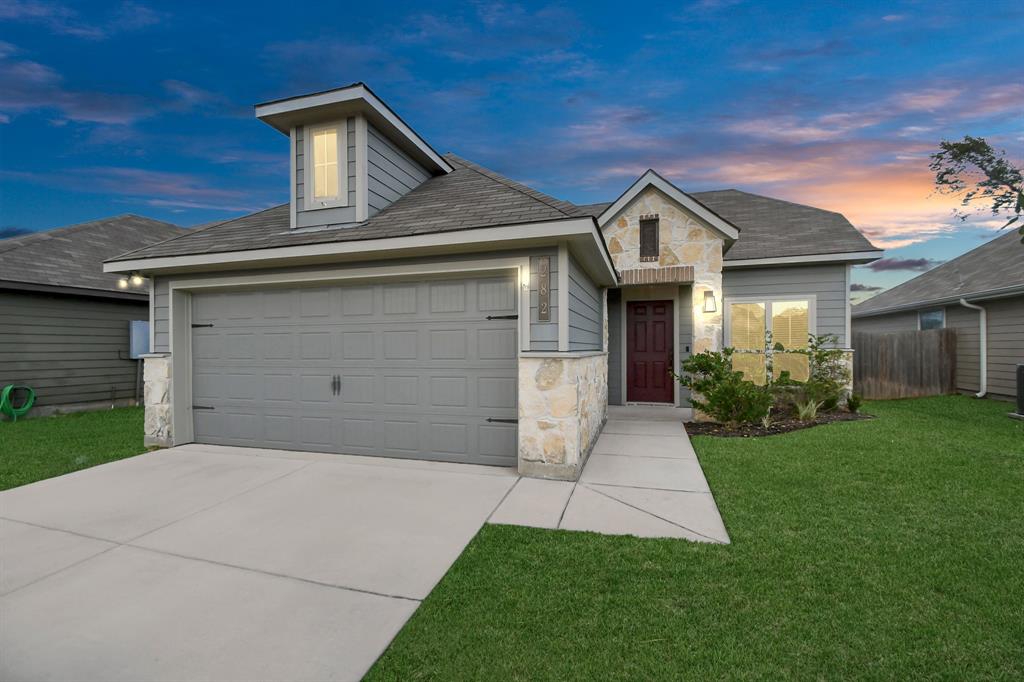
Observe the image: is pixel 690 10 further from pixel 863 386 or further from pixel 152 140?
pixel 152 140

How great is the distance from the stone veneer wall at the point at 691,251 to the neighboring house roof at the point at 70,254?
1236cm

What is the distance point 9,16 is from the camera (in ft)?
28.8

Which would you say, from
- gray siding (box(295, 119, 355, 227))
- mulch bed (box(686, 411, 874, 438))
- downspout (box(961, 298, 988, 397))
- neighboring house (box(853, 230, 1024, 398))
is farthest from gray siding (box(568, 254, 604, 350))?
downspout (box(961, 298, 988, 397))

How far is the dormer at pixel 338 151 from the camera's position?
19.8 feet

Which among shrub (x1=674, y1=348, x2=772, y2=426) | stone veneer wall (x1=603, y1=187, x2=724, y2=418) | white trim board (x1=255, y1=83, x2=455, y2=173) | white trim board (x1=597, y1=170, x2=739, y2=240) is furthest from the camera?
stone veneer wall (x1=603, y1=187, x2=724, y2=418)

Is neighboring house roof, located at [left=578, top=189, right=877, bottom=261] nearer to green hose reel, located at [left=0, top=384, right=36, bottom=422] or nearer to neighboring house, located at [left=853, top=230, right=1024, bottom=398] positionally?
neighboring house, located at [left=853, top=230, right=1024, bottom=398]

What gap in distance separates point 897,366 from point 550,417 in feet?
37.2

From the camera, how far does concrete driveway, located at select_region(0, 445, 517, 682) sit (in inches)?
81.6

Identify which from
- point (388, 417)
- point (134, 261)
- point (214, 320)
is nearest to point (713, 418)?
point (388, 417)

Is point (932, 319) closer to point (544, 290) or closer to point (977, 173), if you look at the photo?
point (977, 173)

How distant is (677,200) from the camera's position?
8.72m

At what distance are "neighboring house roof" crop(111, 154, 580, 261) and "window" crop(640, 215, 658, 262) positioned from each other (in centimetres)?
333

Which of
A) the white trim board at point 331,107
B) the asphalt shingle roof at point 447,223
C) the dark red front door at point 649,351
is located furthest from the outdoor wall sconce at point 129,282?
the dark red front door at point 649,351

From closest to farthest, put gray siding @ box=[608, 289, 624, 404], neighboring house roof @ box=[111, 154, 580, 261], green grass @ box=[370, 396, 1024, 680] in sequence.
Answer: green grass @ box=[370, 396, 1024, 680]
neighboring house roof @ box=[111, 154, 580, 261]
gray siding @ box=[608, 289, 624, 404]
